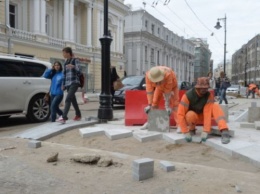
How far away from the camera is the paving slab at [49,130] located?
21.2ft

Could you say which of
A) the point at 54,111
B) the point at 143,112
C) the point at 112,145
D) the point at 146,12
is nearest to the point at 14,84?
the point at 54,111

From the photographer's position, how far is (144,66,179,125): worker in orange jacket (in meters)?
6.75

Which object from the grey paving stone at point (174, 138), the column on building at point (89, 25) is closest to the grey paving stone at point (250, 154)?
the grey paving stone at point (174, 138)

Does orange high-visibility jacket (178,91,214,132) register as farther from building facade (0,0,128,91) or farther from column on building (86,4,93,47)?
column on building (86,4,93,47)

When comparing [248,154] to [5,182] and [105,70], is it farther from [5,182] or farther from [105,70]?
[105,70]

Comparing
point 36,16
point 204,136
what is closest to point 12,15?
point 36,16

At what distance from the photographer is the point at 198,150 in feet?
18.1

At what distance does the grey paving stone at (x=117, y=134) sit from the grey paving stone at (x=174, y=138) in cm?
70

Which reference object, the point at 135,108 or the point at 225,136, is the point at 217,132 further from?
the point at 135,108

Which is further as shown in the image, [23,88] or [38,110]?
[38,110]

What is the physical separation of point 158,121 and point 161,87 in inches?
29.1

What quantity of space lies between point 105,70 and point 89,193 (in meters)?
5.19

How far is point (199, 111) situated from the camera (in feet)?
20.2

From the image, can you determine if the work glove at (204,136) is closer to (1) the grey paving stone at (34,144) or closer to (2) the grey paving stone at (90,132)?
(2) the grey paving stone at (90,132)
